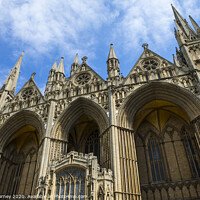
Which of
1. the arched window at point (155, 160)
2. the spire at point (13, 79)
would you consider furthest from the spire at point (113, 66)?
the spire at point (13, 79)

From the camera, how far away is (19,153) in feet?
77.4

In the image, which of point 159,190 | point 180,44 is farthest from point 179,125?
point 180,44

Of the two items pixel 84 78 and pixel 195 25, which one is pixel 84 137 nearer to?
pixel 84 78

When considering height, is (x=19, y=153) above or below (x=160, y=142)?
above

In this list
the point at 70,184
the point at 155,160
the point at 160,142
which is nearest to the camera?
the point at 70,184

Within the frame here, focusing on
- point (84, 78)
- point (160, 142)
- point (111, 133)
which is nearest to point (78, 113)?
point (84, 78)

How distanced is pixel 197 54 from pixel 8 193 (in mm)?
23743

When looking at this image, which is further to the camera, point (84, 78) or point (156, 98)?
point (84, 78)

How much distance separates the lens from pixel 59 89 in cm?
2238

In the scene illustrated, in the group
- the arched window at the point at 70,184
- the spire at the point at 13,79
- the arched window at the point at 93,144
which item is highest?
the spire at the point at 13,79

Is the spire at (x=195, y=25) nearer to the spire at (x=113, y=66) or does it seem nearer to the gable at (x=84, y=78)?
the spire at (x=113, y=66)

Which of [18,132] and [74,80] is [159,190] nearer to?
[74,80]

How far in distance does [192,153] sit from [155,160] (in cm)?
318

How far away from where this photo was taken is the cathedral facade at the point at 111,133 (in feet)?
47.2
